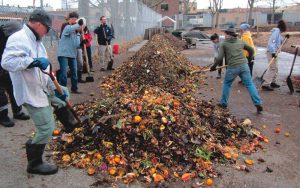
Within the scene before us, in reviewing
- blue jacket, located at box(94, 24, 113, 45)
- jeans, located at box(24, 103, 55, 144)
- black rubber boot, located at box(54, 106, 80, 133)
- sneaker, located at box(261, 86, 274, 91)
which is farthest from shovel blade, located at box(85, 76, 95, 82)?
jeans, located at box(24, 103, 55, 144)

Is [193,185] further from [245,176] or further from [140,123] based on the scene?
[140,123]

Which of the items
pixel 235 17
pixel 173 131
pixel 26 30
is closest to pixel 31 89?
pixel 26 30

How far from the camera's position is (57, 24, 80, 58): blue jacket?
8266mm

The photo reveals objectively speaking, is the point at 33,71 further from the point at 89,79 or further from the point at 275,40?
the point at 275,40

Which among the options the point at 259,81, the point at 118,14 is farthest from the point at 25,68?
the point at 118,14

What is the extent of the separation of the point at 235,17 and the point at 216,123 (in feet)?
339

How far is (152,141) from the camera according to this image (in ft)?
16.4

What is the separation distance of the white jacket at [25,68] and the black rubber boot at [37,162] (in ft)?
1.93

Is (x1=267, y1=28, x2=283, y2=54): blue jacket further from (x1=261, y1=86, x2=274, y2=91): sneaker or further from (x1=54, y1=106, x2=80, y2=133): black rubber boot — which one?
(x1=54, y1=106, x2=80, y2=133): black rubber boot

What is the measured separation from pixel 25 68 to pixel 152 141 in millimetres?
2010

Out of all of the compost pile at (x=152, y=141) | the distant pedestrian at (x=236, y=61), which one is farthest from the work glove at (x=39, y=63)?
the distant pedestrian at (x=236, y=61)

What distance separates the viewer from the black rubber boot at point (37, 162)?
4435 millimetres

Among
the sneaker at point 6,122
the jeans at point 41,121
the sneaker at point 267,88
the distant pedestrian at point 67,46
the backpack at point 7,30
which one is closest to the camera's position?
the jeans at point 41,121

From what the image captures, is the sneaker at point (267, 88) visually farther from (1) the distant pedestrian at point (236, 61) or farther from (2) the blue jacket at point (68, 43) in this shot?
(2) the blue jacket at point (68, 43)
